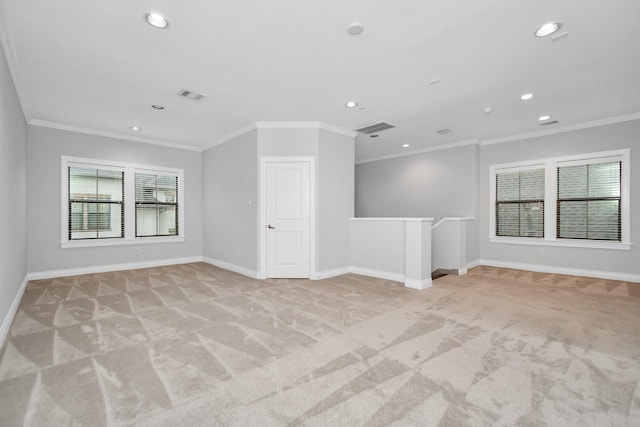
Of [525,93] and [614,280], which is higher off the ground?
[525,93]

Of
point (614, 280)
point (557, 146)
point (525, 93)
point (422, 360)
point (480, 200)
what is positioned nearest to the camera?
point (422, 360)

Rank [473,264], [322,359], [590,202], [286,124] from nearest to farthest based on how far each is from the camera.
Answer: [322,359] < [286,124] < [590,202] < [473,264]

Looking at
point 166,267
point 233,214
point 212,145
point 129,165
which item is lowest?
point 166,267

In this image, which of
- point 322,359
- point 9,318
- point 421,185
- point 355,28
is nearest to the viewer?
point 322,359

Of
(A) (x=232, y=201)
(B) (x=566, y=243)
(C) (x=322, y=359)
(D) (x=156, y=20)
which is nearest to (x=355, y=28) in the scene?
(D) (x=156, y=20)

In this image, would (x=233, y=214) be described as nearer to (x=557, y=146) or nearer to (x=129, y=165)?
(x=129, y=165)

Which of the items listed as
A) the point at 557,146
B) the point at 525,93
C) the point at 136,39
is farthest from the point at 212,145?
the point at 557,146

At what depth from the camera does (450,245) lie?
5918 mm

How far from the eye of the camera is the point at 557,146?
562cm

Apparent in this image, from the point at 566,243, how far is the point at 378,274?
141 inches

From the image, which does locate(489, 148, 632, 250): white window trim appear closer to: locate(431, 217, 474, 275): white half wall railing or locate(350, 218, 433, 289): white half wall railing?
locate(431, 217, 474, 275): white half wall railing

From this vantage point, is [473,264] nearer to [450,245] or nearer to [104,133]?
[450,245]

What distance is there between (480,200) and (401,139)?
2188mm

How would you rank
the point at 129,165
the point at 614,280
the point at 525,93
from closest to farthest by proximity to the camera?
the point at 525,93 < the point at 614,280 < the point at 129,165
